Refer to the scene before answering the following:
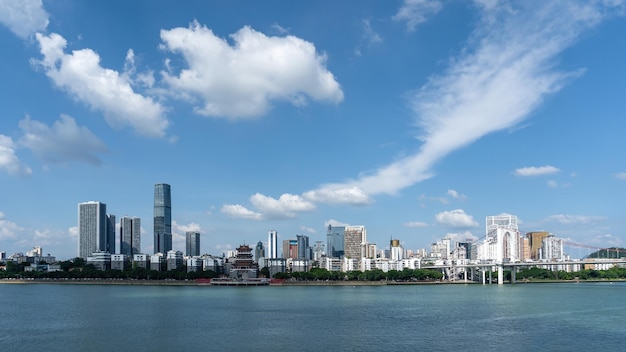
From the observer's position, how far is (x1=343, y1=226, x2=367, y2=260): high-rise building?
174625 mm

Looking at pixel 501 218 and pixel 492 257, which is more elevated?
pixel 501 218

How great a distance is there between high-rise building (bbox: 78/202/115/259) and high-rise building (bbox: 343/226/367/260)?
79.5 m

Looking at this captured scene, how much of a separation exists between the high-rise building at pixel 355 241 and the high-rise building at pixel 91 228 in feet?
261

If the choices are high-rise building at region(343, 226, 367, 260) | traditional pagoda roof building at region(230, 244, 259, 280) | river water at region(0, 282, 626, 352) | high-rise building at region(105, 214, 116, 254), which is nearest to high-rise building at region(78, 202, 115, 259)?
high-rise building at region(105, 214, 116, 254)

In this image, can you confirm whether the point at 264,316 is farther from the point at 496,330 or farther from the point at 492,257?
the point at 492,257

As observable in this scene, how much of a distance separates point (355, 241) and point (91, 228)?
284 ft

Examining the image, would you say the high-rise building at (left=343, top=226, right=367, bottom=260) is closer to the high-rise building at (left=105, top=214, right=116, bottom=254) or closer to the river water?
the high-rise building at (left=105, top=214, right=116, bottom=254)

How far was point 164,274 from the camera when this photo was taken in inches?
3984

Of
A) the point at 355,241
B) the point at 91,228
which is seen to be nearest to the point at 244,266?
the point at 355,241

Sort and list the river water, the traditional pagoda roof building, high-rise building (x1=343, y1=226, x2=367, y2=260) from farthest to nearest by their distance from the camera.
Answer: high-rise building (x1=343, y1=226, x2=367, y2=260) < the traditional pagoda roof building < the river water

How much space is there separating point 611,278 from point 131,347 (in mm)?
120536

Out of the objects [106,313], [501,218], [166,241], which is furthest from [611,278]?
[166,241]

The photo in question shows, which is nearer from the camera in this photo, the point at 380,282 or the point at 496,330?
the point at 496,330

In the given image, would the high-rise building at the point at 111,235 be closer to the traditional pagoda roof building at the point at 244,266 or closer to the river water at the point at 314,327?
the traditional pagoda roof building at the point at 244,266
